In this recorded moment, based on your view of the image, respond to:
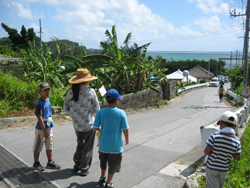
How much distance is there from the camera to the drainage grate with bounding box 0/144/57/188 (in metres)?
4.17

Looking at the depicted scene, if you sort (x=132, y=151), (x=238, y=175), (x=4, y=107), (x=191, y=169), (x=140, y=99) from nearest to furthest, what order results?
(x=238, y=175) → (x=191, y=169) → (x=132, y=151) → (x=4, y=107) → (x=140, y=99)

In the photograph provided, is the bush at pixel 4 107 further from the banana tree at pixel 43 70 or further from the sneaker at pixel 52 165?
the banana tree at pixel 43 70

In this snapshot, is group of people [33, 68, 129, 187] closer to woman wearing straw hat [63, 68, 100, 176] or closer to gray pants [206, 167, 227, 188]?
woman wearing straw hat [63, 68, 100, 176]

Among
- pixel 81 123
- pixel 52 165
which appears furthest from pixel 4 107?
pixel 81 123

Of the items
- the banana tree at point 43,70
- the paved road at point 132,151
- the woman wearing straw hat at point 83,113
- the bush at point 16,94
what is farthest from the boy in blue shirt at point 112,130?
the banana tree at point 43,70

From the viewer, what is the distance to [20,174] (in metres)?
4.51

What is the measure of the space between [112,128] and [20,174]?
6.81 feet

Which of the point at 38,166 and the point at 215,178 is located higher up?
the point at 215,178

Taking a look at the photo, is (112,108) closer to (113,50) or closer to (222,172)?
(222,172)

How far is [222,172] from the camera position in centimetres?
343

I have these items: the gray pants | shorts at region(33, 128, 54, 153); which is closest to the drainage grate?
shorts at region(33, 128, 54, 153)

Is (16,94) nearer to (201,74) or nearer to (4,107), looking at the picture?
(4,107)

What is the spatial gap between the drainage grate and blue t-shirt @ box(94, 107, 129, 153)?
1.22 metres

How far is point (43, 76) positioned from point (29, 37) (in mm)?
22239
